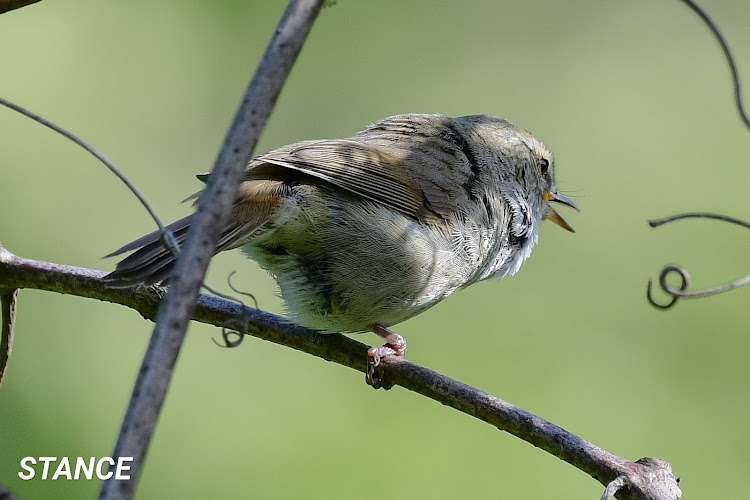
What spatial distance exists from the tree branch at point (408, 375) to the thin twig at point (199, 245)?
0.41m

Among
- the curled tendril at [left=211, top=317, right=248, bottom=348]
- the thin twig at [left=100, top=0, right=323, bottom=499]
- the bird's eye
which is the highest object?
the bird's eye

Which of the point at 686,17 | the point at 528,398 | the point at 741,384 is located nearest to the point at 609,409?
the point at 528,398

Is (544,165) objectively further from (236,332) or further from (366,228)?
(236,332)

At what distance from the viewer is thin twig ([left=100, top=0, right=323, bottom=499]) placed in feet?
3.40

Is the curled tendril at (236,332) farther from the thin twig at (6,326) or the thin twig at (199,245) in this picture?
the thin twig at (6,326)

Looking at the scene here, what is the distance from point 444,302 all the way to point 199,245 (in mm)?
3772

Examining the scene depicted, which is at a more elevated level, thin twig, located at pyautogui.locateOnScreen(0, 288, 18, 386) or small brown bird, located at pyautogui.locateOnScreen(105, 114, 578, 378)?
small brown bird, located at pyautogui.locateOnScreen(105, 114, 578, 378)

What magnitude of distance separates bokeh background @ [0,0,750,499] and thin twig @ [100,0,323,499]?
282cm

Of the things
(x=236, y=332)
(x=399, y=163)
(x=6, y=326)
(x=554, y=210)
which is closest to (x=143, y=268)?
(x=6, y=326)

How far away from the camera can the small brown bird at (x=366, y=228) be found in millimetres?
3117

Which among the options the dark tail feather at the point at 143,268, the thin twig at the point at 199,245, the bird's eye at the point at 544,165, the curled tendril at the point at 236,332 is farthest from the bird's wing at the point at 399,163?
the thin twig at the point at 199,245

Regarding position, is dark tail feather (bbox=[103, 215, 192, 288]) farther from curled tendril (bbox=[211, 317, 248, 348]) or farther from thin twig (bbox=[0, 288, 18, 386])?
curled tendril (bbox=[211, 317, 248, 348])

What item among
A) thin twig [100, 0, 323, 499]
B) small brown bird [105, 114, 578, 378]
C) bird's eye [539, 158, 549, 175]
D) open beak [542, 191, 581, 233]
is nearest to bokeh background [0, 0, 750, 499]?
open beak [542, 191, 581, 233]

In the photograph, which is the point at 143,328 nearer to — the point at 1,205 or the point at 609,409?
the point at 1,205
